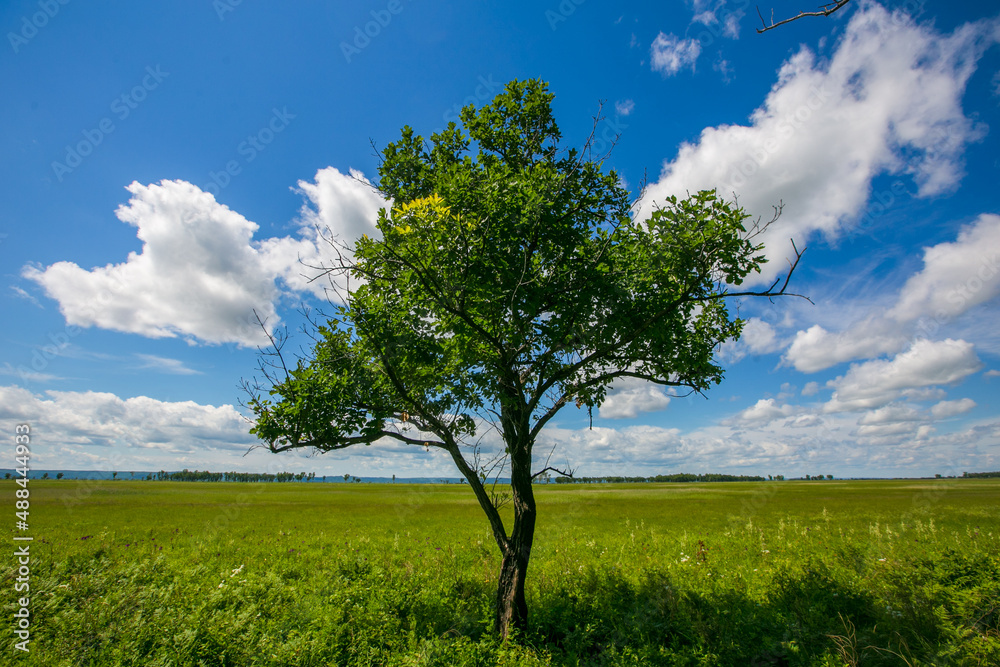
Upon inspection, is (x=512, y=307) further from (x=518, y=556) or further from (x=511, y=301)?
(x=518, y=556)

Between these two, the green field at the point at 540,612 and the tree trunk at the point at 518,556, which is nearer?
the green field at the point at 540,612

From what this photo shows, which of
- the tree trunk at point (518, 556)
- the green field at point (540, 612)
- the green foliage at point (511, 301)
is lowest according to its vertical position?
the green field at point (540, 612)

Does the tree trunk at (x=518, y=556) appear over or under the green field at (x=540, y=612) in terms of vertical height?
over

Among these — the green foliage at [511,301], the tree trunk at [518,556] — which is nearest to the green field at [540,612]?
the tree trunk at [518,556]

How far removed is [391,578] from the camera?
12.1m

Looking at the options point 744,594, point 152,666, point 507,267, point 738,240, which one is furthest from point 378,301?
point 744,594

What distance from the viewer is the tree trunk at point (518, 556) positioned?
832cm

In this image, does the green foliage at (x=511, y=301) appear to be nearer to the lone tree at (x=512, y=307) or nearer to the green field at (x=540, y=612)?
the lone tree at (x=512, y=307)

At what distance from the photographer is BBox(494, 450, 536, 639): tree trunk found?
328 inches

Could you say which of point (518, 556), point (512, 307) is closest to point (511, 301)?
point (512, 307)

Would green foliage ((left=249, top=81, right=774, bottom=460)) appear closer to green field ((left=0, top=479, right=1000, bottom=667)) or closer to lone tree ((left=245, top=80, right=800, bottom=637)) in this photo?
lone tree ((left=245, top=80, right=800, bottom=637))

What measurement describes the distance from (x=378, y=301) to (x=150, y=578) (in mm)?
11848

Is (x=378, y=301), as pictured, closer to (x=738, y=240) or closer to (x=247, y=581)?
(x=738, y=240)

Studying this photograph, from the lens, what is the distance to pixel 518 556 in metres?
8.49
